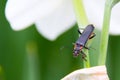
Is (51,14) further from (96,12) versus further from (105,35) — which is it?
(105,35)

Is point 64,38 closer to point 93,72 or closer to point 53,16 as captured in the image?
point 53,16

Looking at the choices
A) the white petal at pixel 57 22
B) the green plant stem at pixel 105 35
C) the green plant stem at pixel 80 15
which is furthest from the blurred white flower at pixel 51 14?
the green plant stem at pixel 105 35

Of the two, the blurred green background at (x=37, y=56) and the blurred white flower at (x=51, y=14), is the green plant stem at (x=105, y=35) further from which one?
the blurred green background at (x=37, y=56)

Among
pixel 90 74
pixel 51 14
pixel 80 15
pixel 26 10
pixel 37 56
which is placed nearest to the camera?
pixel 90 74

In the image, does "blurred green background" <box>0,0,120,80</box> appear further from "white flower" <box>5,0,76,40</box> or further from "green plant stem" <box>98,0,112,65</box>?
"green plant stem" <box>98,0,112,65</box>

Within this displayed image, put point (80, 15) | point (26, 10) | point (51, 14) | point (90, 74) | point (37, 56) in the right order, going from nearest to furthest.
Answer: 1. point (90, 74)
2. point (80, 15)
3. point (26, 10)
4. point (51, 14)
5. point (37, 56)

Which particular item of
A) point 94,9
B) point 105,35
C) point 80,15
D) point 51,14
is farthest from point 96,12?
point 105,35

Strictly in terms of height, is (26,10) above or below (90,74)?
above
